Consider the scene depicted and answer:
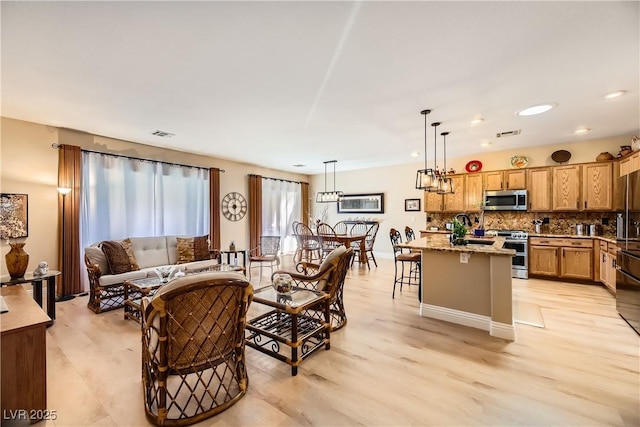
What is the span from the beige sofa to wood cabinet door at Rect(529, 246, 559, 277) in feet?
18.6

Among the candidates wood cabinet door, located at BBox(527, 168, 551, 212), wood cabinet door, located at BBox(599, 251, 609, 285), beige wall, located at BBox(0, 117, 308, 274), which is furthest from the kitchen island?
beige wall, located at BBox(0, 117, 308, 274)

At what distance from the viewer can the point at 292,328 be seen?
224 centimetres

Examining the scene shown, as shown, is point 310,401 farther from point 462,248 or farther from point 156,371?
point 462,248

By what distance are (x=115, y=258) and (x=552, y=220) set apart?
24.7 feet

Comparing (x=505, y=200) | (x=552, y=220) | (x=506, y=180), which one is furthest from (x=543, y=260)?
(x=506, y=180)

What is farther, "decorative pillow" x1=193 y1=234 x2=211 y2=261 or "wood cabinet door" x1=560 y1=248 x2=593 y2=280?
"decorative pillow" x1=193 y1=234 x2=211 y2=261

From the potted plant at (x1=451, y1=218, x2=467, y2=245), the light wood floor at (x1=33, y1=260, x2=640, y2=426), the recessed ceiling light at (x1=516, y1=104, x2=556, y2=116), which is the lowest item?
the light wood floor at (x1=33, y1=260, x2=640, y2=426)

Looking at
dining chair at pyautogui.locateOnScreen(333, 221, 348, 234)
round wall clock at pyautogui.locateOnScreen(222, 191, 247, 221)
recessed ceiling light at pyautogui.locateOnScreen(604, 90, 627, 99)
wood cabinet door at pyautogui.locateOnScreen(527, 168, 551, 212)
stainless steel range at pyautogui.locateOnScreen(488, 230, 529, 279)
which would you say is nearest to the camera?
recessed ceiling light at pyautogui.locateOnScreen(604, 90, 627, 99)

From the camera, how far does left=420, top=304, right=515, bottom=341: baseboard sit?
112 inches

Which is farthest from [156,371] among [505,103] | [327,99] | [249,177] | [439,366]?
[249,177]

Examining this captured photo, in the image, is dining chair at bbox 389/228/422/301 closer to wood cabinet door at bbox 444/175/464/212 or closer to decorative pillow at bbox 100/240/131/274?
wood cabinet door at bbox 444/175/464/212

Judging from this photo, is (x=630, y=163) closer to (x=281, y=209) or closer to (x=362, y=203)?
(x=362, y=203)

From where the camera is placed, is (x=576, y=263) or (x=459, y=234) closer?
(x=459, y=234)

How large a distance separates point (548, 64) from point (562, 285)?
3948 millimetres
